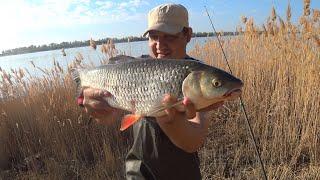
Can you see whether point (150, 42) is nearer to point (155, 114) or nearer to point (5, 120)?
point (155, 114)

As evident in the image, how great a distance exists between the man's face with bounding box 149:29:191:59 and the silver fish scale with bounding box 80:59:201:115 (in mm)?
333

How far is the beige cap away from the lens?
237 cm

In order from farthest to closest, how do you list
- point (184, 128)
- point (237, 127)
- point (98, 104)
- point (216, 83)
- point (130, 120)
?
point (237, 127)
point (98, 104)
point (184, 128)
point (130, 120)
point (216, 83)

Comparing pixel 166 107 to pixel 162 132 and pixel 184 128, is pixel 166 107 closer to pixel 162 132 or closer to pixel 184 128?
pixel 184 128

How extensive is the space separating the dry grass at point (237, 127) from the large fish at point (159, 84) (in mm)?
2216

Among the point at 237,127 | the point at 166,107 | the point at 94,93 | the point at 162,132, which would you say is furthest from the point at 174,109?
the point at 237,127

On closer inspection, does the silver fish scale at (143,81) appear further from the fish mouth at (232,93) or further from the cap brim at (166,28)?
the cap brim at (166,28)

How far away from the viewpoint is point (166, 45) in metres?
2.41

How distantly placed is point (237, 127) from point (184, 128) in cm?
287

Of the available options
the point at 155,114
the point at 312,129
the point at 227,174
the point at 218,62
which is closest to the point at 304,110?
the point at 312,129

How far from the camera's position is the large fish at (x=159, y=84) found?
70.7 inches

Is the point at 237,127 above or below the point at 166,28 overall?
below

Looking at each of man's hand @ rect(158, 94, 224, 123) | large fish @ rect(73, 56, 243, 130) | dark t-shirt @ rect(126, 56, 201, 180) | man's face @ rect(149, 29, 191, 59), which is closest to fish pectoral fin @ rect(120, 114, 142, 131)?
large fish @ rect(73, 56, 243, 130)

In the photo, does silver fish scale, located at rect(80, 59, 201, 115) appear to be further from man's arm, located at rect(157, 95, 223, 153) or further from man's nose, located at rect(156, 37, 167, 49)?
man's nose, located at rect(156, 37, 167, 49)
